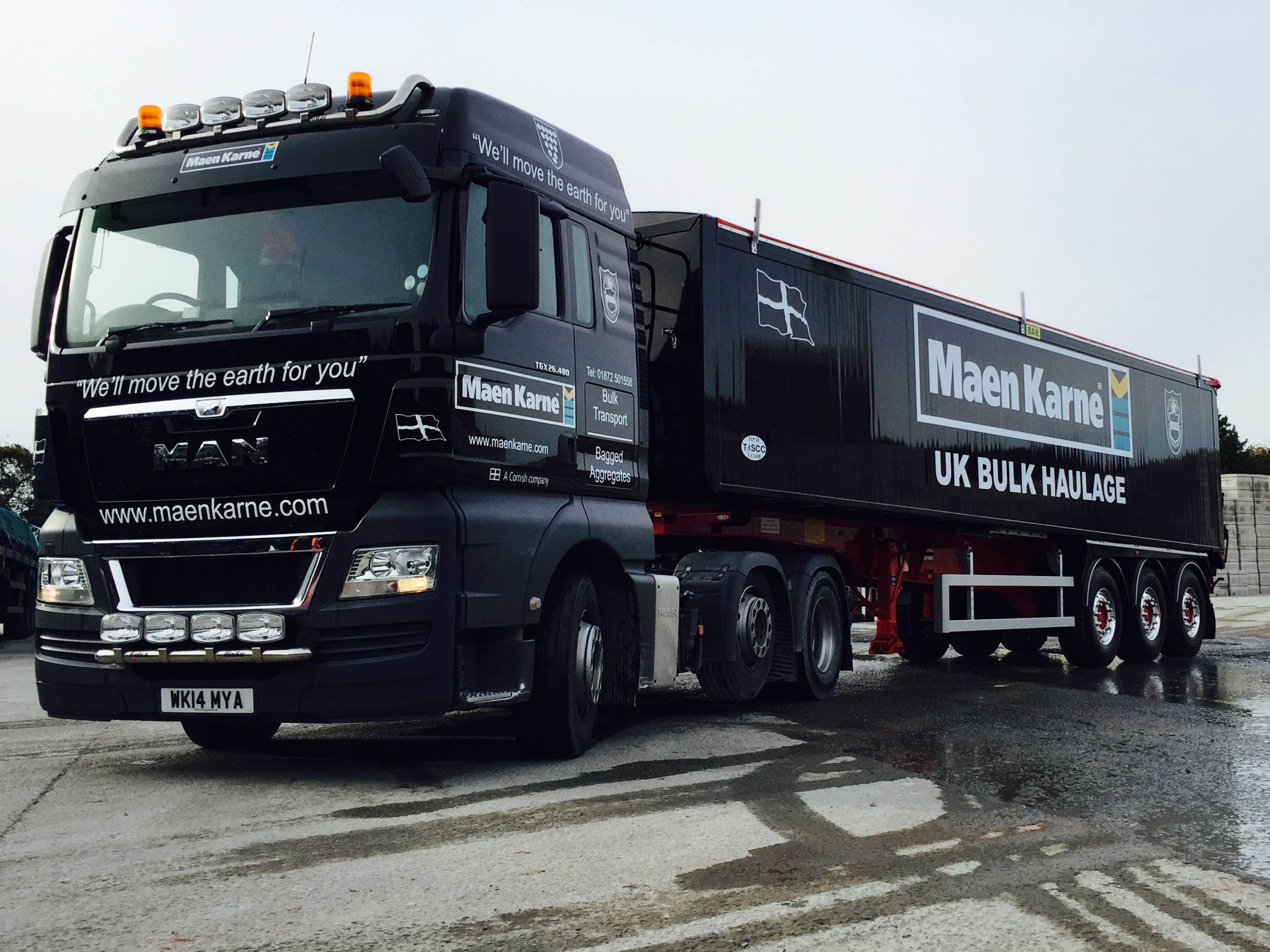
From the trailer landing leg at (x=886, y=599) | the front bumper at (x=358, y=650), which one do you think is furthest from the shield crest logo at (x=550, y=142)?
the trailer landing leg at (x=886, y=599)

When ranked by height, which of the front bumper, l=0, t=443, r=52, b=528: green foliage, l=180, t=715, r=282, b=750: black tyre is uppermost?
l=0, t=443, r=52, b=528: green foliage

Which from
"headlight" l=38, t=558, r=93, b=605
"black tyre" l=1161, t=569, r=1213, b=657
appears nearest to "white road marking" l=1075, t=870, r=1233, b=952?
"headlight" l=38, t=558, r=93, b=605

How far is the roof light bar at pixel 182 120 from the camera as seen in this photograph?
711cm

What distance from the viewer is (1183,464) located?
55.4 feet

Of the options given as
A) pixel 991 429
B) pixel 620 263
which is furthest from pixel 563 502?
pixel 991 429

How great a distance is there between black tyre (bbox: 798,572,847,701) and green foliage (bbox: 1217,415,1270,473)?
65608mm

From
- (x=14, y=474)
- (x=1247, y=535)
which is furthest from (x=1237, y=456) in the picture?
(x=14, y=474)

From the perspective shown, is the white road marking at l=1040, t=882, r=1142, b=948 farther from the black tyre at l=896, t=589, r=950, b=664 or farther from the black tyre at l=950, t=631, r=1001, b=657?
the black tyre at l=950, t=631, r=1001, b=657

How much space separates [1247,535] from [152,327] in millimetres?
30088

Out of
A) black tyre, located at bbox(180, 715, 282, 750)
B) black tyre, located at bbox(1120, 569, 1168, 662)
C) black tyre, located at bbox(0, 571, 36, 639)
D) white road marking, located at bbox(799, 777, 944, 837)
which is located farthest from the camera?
black tyre, located at bbox(0, 571, 36, 639)

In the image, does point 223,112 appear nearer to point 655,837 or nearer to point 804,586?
point 655,837

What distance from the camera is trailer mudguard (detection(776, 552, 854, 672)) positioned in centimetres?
1006

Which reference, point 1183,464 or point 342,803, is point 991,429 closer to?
point 1183,464

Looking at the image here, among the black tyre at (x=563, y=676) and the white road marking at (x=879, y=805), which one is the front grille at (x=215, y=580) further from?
the white road marking at (x=879, y=805)
